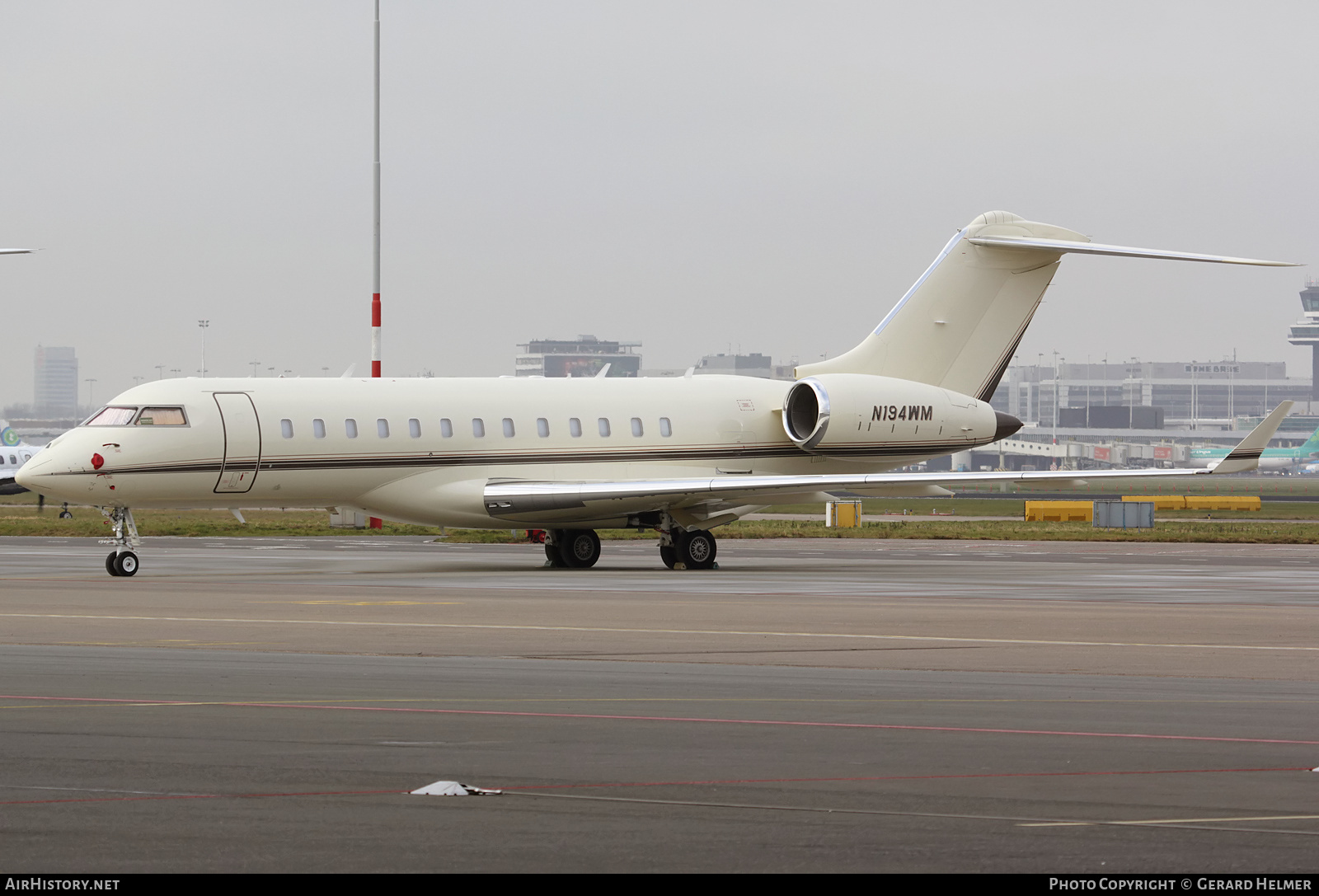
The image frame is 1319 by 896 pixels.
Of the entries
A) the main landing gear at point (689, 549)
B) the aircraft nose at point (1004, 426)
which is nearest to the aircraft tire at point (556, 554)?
the main landing gear at point (689, 549)

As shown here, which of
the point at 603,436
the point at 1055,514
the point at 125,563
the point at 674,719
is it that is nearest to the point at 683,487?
the point at 603,436

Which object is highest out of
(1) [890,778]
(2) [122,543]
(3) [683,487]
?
(3) [683,487]

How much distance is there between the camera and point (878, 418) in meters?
32.7

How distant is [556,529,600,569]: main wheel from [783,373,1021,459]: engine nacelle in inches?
184

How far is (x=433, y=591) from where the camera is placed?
76.0 ft

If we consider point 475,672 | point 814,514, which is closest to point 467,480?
point 475,672

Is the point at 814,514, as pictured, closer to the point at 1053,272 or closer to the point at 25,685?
the point at 1053,272

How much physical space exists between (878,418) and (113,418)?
14700mm

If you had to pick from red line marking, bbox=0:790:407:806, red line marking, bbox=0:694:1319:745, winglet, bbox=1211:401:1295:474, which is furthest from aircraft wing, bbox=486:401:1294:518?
red line marking, bbox=0:790:407:806

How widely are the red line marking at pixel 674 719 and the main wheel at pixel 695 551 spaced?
19785 mm

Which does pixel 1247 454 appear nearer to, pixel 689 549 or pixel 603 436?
pixel 689 549

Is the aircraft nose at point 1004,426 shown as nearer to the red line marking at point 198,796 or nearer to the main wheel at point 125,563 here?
the main wheel at point 125,563

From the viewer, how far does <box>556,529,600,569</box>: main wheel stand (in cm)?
3147

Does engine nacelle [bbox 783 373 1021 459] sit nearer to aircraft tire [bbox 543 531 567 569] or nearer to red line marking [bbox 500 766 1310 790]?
aircraft tire [bbox 543 531 567 569]
